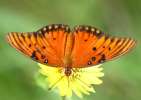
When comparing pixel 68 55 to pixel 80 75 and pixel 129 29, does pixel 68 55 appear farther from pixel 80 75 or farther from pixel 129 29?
pixel 129 29

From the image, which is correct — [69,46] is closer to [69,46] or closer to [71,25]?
[69,46]

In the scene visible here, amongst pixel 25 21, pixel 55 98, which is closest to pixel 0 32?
pixel 25 21

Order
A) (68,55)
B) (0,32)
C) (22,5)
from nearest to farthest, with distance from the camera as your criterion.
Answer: (68,55), (0,32), (22,5)

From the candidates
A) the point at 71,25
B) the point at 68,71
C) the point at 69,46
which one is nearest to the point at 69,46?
the point at 69,46

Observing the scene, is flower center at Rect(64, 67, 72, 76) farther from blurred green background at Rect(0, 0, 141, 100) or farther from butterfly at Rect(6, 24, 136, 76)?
blurred green background at Rect(0, 0, 141, 100)

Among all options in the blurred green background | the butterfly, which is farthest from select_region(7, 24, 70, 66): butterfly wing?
the blurred green background

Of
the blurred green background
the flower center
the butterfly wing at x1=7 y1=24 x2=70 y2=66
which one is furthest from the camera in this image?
the blurred green background

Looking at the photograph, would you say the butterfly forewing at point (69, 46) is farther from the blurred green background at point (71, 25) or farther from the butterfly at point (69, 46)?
the blurred green background at point (71, 25)
